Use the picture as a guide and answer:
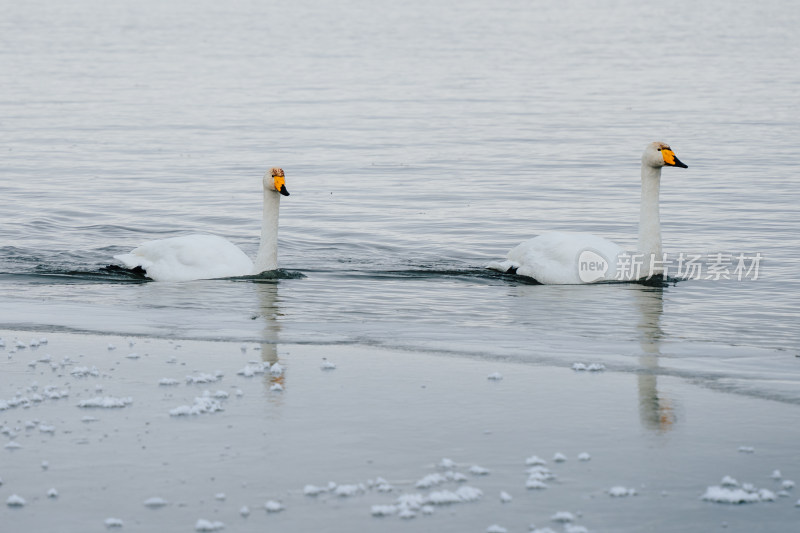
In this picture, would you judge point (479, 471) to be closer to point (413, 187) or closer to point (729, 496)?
point (729, 496)

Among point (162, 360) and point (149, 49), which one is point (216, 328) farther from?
point (149, 49)

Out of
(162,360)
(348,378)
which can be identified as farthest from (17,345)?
(348,378)

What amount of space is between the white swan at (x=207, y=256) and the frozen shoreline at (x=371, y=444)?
3636 mm

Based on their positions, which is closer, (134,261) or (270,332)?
(270,332)

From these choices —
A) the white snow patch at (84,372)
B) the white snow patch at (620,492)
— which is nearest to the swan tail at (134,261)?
the white snow patch at (84,372)

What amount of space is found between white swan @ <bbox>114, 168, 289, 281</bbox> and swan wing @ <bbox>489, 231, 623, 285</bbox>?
95.0 inches

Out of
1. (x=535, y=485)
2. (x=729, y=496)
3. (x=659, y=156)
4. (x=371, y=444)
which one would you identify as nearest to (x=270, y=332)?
(x=371, y=444)

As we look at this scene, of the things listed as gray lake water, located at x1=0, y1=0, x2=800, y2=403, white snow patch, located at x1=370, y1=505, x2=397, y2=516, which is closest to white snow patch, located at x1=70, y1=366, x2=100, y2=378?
gray lake water, located at x1=0, y1=0, x2=800, y2=403

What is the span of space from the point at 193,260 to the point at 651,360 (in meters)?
5.14

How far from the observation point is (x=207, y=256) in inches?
→ 472

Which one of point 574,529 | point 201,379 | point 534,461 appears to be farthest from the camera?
point 201,379

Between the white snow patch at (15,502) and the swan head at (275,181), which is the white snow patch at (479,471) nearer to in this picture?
the white snow patch at (15,502)

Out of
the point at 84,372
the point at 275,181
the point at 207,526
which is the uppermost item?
the point at 275,181

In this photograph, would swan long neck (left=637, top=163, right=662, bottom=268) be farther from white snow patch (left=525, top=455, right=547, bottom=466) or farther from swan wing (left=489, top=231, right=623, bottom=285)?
white snow patch (left=525, top=455, right=547, bottom=466)
